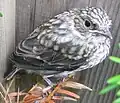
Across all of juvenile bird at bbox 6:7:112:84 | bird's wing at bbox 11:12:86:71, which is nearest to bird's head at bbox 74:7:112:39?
juvenile bird at bbox 6:7:112:84

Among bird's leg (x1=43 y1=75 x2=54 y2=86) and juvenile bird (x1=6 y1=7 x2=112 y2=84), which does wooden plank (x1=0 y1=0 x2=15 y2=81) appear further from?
bird's leg (x1=43 y1=75 x2=54 y2=86)

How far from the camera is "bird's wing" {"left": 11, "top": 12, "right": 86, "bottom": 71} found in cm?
166

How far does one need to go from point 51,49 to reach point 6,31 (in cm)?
27

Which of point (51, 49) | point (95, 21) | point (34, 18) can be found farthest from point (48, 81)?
A: point (95, 21)

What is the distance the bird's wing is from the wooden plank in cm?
6

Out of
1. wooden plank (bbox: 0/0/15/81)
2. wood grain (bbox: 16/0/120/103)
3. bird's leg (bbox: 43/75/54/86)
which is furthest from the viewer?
bird's leg (bbox: 43/75/54/86)

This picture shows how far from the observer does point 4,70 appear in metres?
1.72

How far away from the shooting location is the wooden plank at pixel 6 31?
5.03 feet

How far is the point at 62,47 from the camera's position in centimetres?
167

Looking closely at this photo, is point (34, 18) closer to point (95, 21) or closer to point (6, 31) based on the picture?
point (6, 31)

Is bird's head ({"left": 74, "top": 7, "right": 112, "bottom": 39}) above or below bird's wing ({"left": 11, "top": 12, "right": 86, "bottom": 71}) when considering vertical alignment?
above

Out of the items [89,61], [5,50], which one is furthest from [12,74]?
[89,61]

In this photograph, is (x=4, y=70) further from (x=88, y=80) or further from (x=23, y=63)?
(x=88, y=80)

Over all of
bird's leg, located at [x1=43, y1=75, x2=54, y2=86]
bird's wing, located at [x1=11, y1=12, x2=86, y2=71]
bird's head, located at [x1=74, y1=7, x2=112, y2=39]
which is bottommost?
bird's leg, located at [x1=43, y1=75, x2=54, y2=86]
